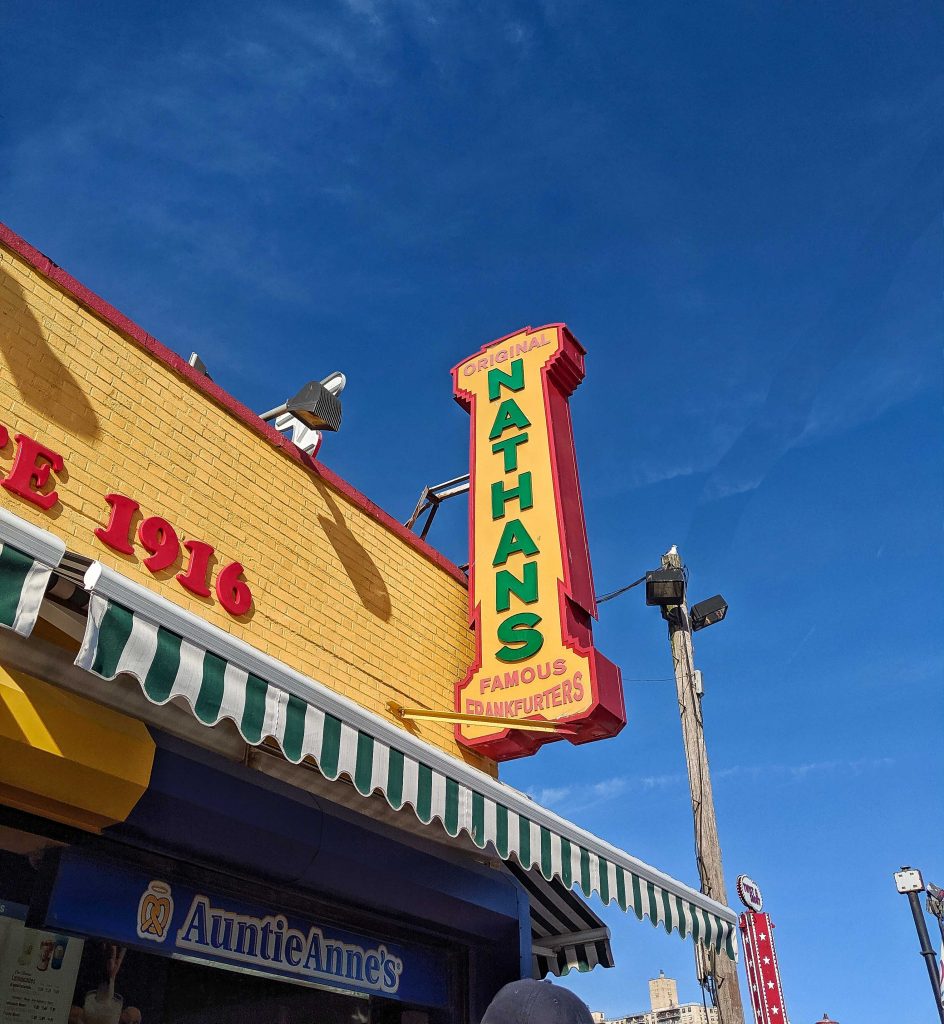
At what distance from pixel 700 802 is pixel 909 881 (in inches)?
192

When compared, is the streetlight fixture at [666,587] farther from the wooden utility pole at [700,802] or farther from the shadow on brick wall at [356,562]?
the shadow on brick wall at [356,562]

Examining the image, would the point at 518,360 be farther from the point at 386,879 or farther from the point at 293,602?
the point at 386,879

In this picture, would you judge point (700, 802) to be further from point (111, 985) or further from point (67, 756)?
point (67, 756)

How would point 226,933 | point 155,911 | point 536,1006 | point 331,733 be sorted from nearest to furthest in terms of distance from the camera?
point 536,1006
point 331,733
point 155,911
point 226,933

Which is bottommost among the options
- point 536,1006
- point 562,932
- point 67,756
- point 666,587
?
point 536,1006

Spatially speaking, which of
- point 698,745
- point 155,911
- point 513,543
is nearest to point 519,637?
point 513,543

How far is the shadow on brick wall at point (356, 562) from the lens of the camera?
7.11 metres

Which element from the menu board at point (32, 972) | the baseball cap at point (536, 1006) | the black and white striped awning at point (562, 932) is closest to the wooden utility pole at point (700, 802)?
the black and white striped awning at point (562, 932)

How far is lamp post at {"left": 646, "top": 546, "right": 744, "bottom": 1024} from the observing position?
30.1 feet

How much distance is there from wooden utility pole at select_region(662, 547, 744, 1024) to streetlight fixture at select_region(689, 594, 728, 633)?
264 millimetres

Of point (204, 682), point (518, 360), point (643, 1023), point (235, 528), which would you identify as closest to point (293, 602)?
point (235, 528)

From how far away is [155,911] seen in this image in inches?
203

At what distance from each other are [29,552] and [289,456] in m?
3.57

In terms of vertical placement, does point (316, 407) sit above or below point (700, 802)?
above
